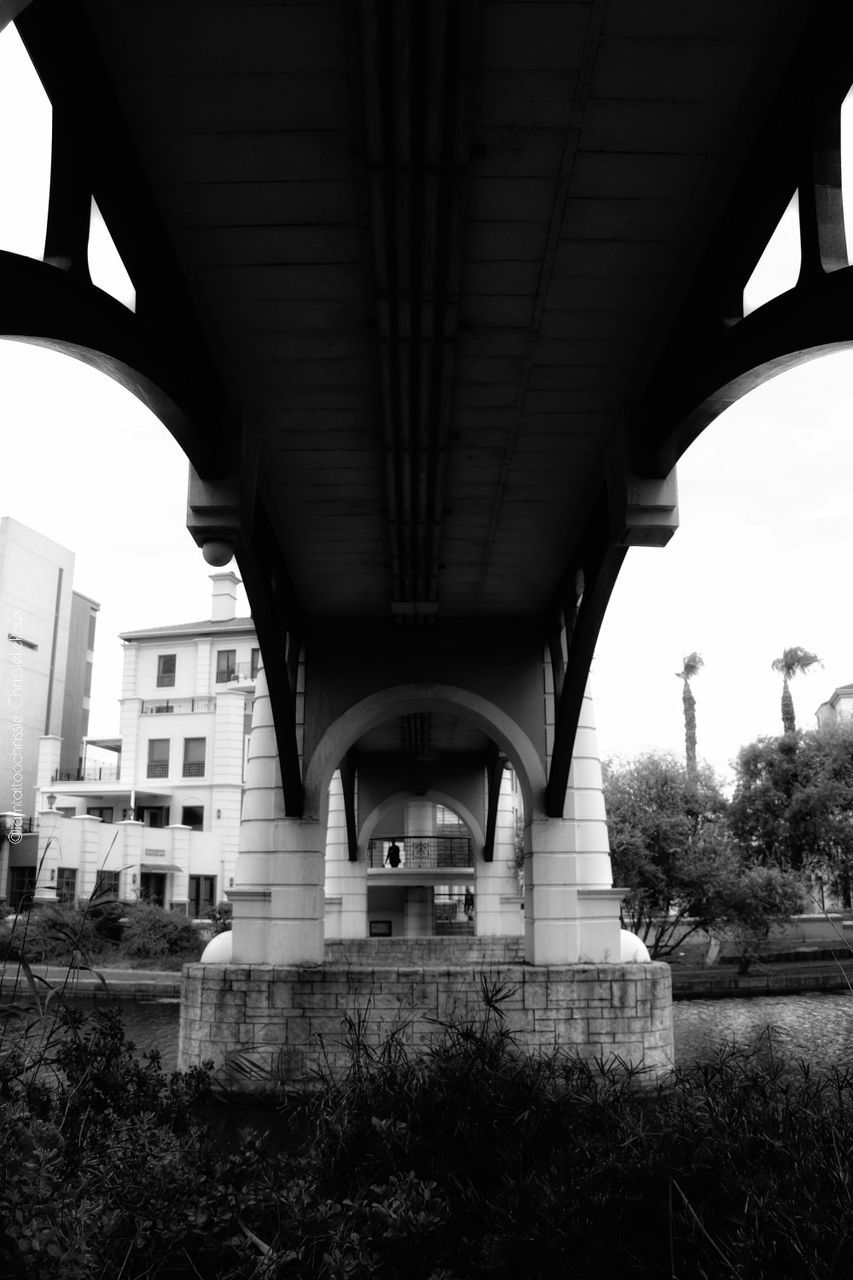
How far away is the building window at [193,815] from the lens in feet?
119

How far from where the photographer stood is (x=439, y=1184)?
4.99m

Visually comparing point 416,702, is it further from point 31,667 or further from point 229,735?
point 31,667

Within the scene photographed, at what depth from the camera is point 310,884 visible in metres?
14.2

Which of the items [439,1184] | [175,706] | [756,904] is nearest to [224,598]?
[175,706]

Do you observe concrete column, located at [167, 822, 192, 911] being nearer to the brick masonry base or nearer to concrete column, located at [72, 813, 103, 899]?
concrete column, located at [72, 813, 103, 899]

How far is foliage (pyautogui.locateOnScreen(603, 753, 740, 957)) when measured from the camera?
82.3 feet

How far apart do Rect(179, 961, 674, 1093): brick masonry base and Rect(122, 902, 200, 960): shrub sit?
1454 cm

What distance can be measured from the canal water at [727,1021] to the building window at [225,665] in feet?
55.7

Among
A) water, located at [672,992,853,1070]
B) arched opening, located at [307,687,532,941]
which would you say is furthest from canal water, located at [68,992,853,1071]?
arched opening, located at [307,687,532,941]

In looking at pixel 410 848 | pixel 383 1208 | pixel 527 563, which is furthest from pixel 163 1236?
pixel 410 848

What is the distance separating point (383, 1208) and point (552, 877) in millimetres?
10160

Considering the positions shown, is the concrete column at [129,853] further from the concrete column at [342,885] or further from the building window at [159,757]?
the concrete column at [342,885]

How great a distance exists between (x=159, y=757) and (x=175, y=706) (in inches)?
70.3

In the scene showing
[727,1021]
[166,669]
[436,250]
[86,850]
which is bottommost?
[727,1021]
